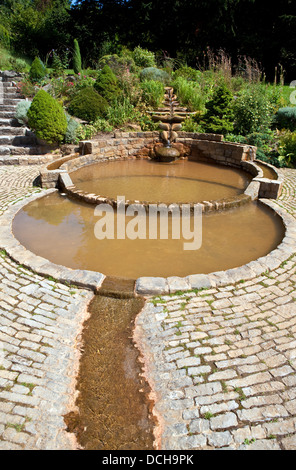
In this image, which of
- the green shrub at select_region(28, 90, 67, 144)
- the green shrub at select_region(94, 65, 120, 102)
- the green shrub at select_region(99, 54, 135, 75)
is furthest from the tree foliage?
the green shrub at select_region(28, 90, 67, 144)

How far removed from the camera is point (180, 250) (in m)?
4.70

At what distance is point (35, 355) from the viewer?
283 cm

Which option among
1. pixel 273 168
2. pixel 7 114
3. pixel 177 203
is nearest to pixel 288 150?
pixel 273 168

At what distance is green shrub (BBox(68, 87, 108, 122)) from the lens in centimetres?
1046

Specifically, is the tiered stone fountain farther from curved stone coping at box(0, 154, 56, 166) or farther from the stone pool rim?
the stone pool rim

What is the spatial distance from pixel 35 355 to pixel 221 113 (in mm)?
9469

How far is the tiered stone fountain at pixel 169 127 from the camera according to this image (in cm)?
966

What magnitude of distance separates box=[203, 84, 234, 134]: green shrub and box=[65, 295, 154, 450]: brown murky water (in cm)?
821

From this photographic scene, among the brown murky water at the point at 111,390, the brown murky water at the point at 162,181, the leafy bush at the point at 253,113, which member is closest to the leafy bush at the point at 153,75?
the leafy bush at the point at 253,113

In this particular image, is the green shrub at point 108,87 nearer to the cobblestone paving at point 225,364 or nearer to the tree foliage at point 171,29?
the tree foliage at point 171,29

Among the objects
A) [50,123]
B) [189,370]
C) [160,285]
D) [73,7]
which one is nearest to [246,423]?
[189,370]

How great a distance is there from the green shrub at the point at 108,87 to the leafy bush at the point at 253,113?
167 inches

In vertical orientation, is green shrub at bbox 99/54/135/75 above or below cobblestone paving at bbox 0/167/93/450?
above

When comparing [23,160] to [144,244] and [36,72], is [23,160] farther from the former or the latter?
[36,72]
